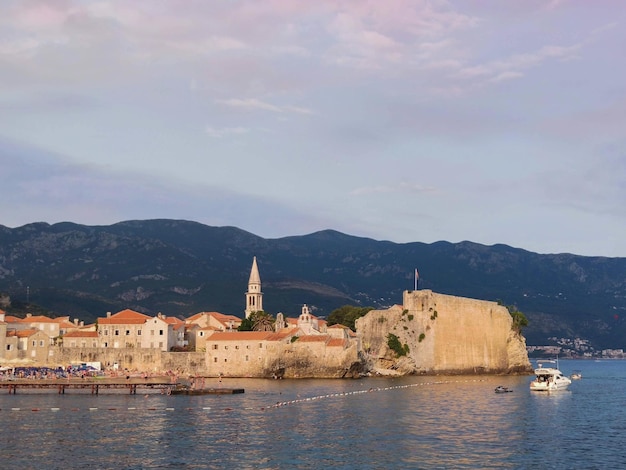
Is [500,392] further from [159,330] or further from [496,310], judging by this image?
[159,330]

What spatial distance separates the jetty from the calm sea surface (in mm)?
2426

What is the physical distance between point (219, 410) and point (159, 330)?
44.6 m

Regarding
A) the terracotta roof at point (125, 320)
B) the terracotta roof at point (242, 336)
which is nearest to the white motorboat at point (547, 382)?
the terracotta roof at point (242, 336)

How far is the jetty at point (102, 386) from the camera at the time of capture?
75000 mm

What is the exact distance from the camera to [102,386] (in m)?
80.4

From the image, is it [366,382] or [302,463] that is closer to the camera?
[302,463]

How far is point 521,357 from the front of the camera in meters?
113

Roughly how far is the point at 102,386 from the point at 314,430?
3752cm

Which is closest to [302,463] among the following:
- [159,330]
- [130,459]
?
[130,459]

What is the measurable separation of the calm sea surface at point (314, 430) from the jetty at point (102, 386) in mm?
2426

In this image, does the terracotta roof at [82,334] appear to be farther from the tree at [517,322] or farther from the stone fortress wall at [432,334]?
the tree at [517,322]

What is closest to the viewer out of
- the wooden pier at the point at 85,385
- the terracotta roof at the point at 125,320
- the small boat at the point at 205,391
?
the small boat at the point at 205,391

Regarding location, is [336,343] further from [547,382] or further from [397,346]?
[547,382]

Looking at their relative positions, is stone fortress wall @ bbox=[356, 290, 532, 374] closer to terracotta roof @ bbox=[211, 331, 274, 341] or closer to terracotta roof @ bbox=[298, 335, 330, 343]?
terracotta roof @ bbox=[298, 335, 330, 343]
